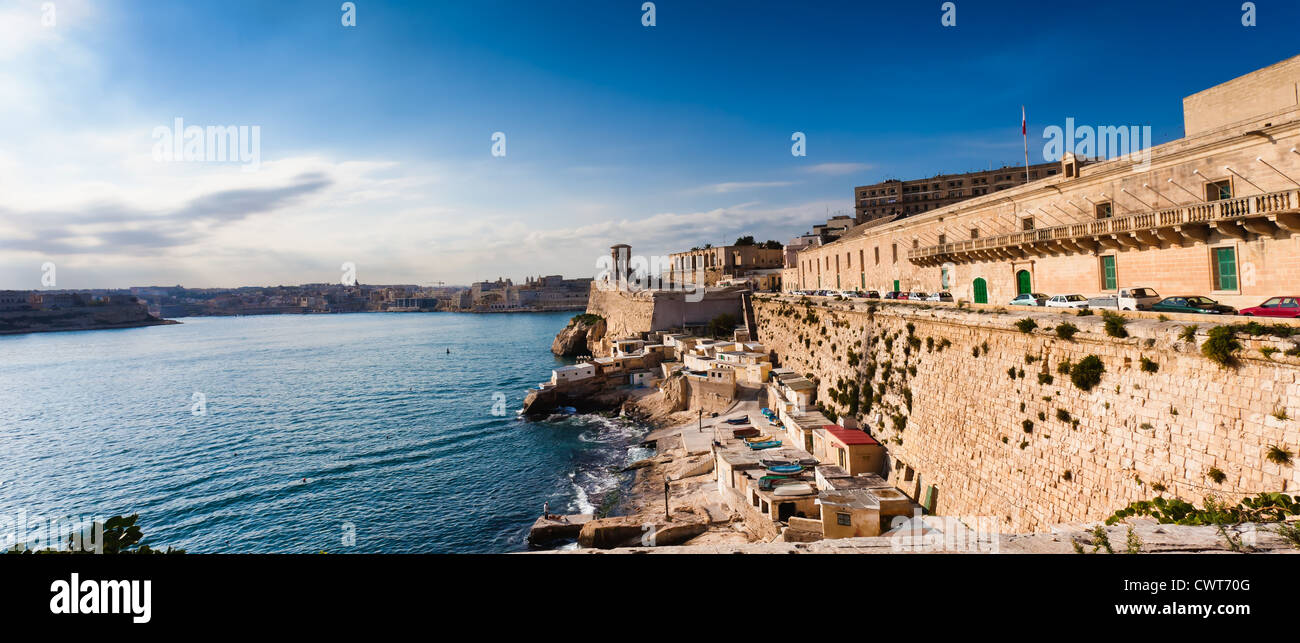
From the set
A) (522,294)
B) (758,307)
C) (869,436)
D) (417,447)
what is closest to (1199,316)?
(869,436)

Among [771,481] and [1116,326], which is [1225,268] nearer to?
[1116,326]

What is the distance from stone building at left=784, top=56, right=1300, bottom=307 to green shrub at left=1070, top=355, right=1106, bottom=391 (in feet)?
12.3

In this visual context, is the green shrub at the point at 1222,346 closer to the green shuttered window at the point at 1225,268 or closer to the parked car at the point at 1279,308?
the parked car at the point at 1279,308

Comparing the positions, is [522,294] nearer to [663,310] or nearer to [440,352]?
[440,352]

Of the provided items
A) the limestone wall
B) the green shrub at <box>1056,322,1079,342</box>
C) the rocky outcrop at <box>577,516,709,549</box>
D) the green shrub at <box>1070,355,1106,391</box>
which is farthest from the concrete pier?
the green shrub at <box>1056,322,1079,342</box>

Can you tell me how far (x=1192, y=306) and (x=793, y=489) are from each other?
1004 cm

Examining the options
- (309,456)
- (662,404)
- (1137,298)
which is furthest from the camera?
(662,404)

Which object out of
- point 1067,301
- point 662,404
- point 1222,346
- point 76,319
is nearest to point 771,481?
point 1067,301

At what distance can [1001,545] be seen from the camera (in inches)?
184

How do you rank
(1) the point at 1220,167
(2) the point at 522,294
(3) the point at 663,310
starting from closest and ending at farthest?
(1) the point at 1220,167 < (3) the point at 663,310 < (2) the point at 522,294

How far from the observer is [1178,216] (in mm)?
12109

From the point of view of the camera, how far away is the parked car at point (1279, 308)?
31.2ft
